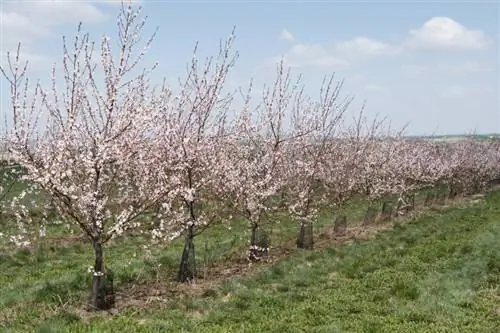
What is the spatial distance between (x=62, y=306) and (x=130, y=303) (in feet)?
4.24

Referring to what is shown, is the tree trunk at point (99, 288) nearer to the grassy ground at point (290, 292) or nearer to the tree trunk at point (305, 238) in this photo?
the grassy ground at point (290, 292)

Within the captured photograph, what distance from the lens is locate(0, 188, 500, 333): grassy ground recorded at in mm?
9266

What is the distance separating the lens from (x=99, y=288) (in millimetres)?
10500

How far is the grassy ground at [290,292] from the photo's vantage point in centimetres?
927

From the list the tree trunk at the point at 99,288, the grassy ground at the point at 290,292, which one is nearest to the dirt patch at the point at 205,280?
the grassy ground at the point at 290,292

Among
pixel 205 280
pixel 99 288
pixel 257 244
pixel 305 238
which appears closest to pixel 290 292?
pixel 205 280

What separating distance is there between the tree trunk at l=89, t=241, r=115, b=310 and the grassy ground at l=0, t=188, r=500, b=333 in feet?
0.99

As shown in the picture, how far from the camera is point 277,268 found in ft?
45.4

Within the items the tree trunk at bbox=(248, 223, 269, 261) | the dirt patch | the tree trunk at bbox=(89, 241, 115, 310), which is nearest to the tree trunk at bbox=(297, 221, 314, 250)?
the dirt patch

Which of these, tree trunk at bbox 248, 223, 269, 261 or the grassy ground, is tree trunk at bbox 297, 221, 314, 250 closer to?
the grassy ground

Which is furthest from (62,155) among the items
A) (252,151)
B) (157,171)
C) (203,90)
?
(252,151)

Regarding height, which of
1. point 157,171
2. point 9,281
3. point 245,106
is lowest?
point 9,281

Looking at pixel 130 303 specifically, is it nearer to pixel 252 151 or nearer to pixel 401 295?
pixel 401 295

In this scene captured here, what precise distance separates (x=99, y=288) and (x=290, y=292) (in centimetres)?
387
